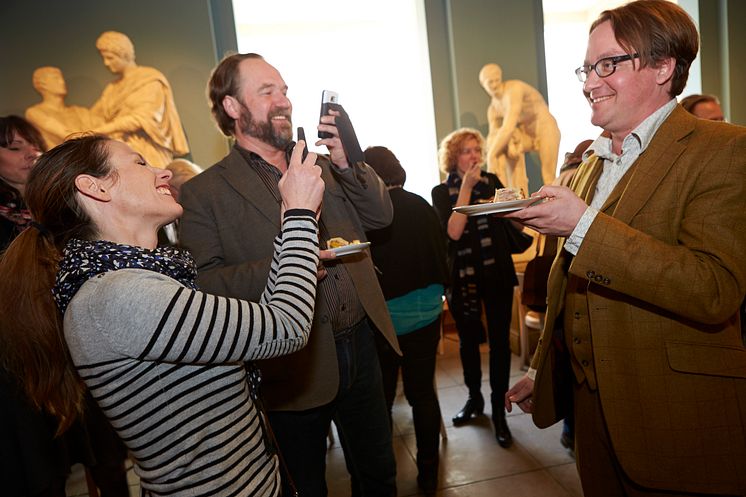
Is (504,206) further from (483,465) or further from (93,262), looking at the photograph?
(483,465)

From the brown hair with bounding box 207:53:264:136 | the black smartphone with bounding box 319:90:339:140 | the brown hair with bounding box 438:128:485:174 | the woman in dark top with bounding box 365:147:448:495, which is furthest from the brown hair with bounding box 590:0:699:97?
the brown hair with bounding box 438:128:485:174

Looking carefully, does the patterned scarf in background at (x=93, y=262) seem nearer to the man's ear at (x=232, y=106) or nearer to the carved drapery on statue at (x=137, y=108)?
the man's ear at (x=232, y=106)

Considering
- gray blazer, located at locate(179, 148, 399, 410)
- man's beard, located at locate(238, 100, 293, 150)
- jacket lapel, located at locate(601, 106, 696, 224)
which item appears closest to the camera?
jacket lapel, located at locate(601, 106, 696, 224)

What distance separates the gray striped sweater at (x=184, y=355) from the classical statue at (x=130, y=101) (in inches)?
162

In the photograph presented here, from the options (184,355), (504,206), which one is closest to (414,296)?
(504,206)

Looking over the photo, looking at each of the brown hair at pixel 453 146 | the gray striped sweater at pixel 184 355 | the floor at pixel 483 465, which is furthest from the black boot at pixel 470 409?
the gray striped sweater at pixel 184 355

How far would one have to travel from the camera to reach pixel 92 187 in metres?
1.06

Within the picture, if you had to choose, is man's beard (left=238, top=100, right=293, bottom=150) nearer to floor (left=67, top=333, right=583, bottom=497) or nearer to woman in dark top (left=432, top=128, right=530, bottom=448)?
woman in dark top (left=432, top=128, right=530, bottom=448)

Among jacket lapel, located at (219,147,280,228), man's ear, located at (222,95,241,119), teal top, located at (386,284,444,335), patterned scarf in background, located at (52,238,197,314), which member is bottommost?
teal top, located at (386,284,444,335)

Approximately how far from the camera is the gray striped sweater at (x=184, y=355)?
35.8 inches

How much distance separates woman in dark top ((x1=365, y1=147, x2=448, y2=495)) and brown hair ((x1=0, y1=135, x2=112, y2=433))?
1624mm

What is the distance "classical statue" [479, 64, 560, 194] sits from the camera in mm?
5359

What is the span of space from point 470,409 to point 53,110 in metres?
4.60

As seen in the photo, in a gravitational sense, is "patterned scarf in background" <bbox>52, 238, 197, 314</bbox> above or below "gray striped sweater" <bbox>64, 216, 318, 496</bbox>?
above
